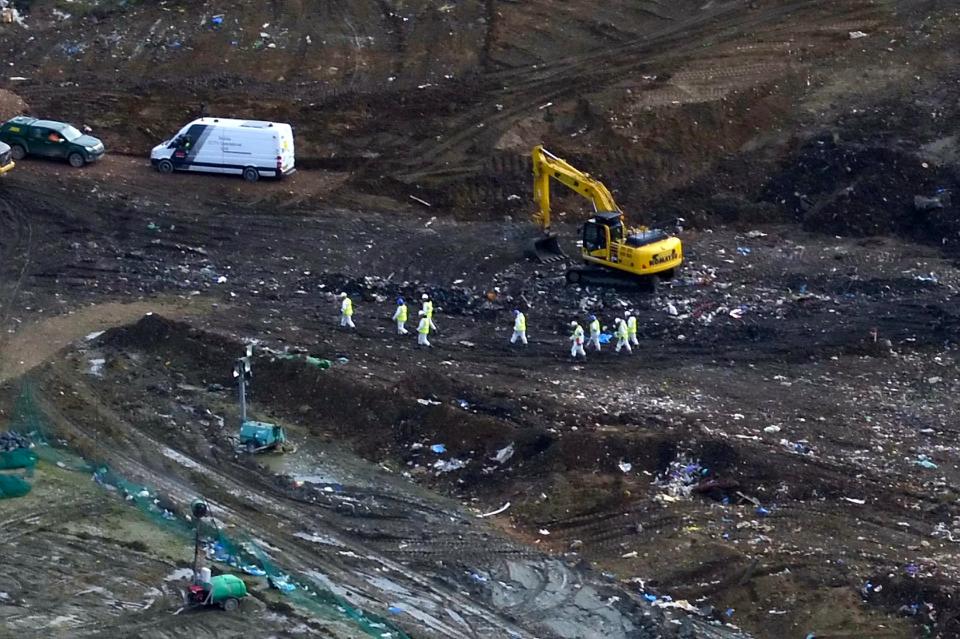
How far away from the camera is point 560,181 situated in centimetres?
3784

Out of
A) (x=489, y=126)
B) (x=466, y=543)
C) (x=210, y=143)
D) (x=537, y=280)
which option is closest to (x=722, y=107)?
(x=489, y=126)

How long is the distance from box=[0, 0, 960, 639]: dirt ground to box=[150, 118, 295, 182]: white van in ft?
1.78

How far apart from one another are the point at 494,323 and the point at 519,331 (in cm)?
126

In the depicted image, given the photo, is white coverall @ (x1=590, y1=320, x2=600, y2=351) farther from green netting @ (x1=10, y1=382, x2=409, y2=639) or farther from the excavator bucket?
green netting @ (x1=10, y1=382, x2=409, y2=639)

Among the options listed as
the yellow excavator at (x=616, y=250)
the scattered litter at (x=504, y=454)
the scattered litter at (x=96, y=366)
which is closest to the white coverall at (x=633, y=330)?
the yellow excavator at (x=616, y=250)

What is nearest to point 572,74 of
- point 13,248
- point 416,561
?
point 13,248

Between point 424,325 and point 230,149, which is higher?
point 230,149

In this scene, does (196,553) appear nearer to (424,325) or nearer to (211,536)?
(211,536)

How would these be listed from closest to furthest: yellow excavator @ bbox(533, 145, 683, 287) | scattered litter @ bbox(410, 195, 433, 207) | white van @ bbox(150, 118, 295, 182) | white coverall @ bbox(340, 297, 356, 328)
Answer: white coverall @ bbox(340, 297, 356, 328), yellow excavator @ bbox(533, 145, 683, 287), white van @ bbox(150, 118, 295, 182), scattered litter @ bbox(410, 195, 433, 207)

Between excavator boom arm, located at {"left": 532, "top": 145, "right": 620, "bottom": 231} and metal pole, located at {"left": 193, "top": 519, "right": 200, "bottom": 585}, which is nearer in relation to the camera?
metal pole, located at {"left": 193, "top": 519, "right": 200, "bottom": 585}

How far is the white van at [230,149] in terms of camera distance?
40.0 metres

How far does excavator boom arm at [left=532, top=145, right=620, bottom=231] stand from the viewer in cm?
3716

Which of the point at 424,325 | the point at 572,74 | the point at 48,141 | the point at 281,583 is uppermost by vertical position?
the point at 572,74

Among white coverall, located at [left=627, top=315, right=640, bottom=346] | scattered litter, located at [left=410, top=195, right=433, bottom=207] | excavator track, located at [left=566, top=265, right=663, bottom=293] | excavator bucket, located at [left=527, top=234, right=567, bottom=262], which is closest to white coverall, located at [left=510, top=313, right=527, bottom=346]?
white coverall, located at [left=627, top=315, right=640, bottom=346]
